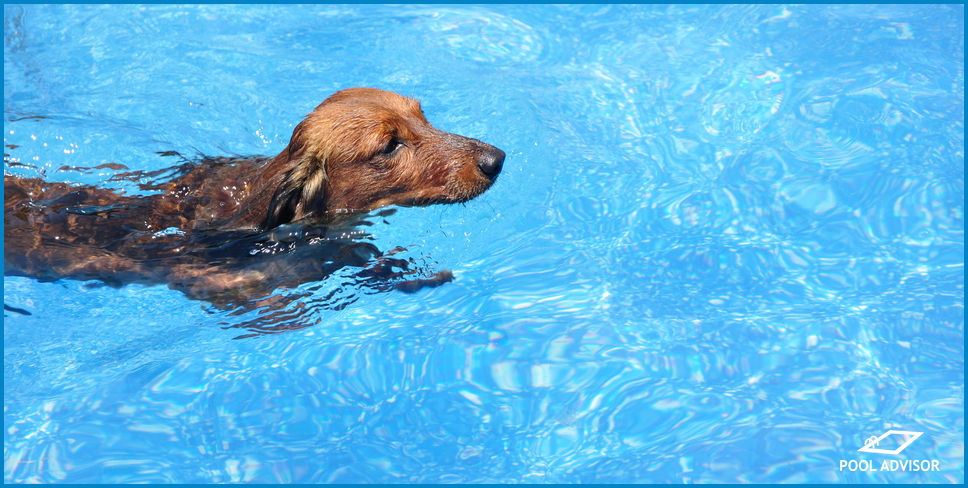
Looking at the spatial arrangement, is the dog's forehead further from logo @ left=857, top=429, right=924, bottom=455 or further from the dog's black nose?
logo @ left=857, top=429, right=924, bottom=455

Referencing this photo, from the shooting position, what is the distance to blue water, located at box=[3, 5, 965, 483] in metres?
4.58

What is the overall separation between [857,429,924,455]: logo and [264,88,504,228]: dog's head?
262cm

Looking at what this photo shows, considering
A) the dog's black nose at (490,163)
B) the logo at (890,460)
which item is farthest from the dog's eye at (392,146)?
the logo at (890,460)

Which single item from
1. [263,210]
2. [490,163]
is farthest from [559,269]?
[263,210]

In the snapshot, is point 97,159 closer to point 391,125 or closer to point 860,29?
point 391,125

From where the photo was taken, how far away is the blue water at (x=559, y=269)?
458 centimetres

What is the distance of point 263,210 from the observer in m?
4.82

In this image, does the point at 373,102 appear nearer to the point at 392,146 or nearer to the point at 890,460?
the point at 392,146

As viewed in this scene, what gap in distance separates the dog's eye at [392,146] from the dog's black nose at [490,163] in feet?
1.66

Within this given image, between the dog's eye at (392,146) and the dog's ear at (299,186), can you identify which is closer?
the dog's ear at (299,186)

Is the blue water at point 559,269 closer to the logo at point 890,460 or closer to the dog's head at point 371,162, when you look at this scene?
the logo at point 890,460

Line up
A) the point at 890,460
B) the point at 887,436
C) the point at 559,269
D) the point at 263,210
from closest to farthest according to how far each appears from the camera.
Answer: the point at 890,460, the point at 887,436, the point at 263,210, the point at 559,269

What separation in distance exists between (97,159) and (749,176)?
5.05m

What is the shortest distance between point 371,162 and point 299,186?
18.6 inches
